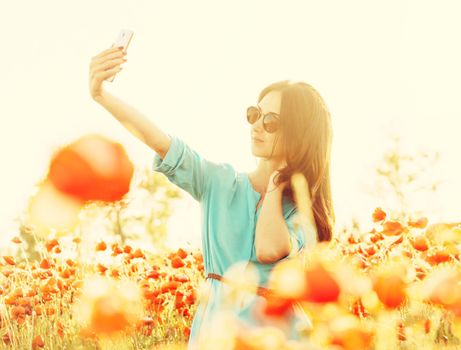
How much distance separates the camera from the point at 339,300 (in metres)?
2.05

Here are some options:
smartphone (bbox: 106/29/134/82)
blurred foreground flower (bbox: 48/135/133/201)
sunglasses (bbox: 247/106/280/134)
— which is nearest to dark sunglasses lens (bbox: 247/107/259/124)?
sunglasses (bbox: 247/106/280/134)

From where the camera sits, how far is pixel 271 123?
9.04 ft

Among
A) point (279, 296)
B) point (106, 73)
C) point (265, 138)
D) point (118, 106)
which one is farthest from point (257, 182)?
point (106, 73)

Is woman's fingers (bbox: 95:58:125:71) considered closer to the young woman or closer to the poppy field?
the young woman

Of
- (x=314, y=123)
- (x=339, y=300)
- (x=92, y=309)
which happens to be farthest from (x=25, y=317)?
(x=339, y=300)

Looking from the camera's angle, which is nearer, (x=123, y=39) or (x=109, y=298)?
(x=123, y=39)

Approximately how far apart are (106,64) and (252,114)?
82 cm

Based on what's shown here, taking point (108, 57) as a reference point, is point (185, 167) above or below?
below

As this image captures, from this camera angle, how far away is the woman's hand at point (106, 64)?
2.15 m

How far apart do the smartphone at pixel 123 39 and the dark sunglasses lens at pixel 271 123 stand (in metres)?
0.80

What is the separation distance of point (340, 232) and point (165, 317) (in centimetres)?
160

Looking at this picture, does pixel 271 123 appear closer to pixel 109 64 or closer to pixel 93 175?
pixel 109 64

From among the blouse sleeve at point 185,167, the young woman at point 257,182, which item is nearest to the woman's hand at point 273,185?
the young woman at point 257,182

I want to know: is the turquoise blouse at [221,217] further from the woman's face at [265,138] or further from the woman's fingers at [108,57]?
the woman's fingers at [108,57]
